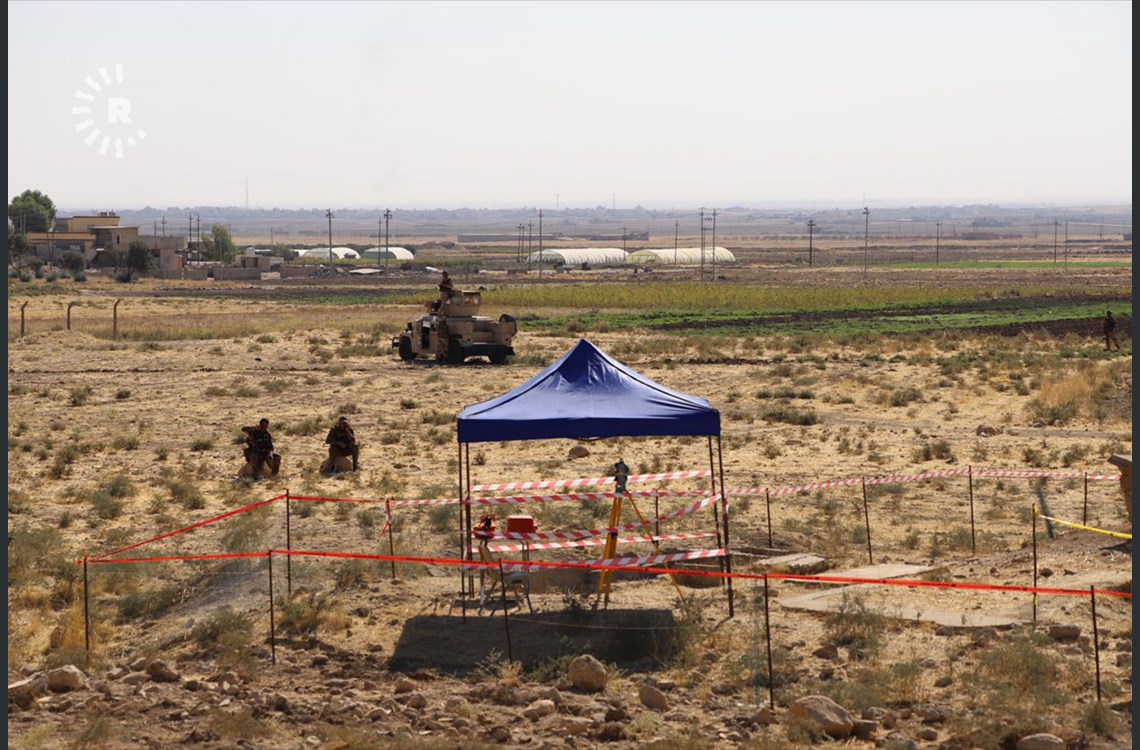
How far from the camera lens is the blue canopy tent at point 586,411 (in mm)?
15305

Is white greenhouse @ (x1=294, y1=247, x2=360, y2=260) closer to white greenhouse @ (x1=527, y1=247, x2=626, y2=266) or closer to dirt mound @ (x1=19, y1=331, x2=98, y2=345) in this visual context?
white greenhouse @ (x1=527, y1=247, x2=626, y2=266)

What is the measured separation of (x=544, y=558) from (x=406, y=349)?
97.2 feet

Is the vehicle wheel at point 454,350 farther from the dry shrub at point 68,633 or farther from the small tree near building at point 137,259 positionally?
the small tree near building at point 137,259

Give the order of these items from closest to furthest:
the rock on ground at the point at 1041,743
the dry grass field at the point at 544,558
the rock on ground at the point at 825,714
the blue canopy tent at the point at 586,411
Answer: the rock on ground at the point at 1041,743, the rock on ground at the point at 825,714, the dry grass field at the point at 544,558, the blue canopy tent at the point at 586,411

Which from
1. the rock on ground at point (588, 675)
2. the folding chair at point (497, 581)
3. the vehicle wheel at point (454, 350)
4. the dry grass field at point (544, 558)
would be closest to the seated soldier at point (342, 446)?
the dry grass field at point (544, 558)

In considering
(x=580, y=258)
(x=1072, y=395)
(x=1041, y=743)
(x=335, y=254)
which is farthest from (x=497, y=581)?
(x=335, y=254)

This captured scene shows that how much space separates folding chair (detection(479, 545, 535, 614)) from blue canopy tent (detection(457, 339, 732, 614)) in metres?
0.27

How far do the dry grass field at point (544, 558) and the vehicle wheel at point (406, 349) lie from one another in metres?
1.55

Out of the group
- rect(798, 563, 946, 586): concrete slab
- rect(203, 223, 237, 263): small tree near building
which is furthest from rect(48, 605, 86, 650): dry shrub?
rect(203, 223, 237, 263): small tree near building

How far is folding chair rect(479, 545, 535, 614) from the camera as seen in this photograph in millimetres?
15055

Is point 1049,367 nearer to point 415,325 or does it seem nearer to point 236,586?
point 415,325

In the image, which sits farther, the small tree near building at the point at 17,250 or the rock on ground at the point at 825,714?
the small tree near building at the point at 17,250

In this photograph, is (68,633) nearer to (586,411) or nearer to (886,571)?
(586,411)

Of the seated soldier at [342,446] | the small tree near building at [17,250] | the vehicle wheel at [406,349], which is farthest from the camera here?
the small tree near building at [17,250]
